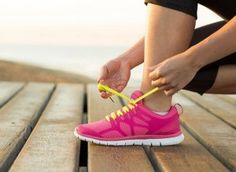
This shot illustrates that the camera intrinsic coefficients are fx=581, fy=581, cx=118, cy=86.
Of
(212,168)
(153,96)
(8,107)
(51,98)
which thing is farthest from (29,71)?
(212,168)

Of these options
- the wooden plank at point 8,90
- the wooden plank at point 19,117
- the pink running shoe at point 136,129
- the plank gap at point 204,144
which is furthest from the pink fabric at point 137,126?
the wooden plank at point 8,90

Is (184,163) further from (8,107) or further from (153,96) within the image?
(8,107)

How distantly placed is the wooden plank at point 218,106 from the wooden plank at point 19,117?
0.76 metres

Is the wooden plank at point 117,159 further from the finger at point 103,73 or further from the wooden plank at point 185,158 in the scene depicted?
the finger at point 103,73

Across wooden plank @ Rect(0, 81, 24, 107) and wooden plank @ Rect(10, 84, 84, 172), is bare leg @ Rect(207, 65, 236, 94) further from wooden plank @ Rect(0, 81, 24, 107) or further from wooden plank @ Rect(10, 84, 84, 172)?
wooden plank @ Rect(0, 81, 24, 107)

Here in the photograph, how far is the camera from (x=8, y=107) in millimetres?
2521

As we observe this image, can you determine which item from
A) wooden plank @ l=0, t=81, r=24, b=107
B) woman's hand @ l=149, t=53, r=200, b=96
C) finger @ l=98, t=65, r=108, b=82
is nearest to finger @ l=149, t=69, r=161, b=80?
woman's hand @ l=149, t=53, r=200, b=96

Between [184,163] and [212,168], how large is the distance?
0.08 metres

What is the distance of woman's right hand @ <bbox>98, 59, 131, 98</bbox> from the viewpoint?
1.99m

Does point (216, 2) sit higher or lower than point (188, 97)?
higher

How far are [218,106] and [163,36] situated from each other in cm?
116

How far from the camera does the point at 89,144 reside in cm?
179

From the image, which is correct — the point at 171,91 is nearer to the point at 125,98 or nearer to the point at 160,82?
the point at 160,82

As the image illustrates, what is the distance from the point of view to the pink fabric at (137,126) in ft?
5.86
